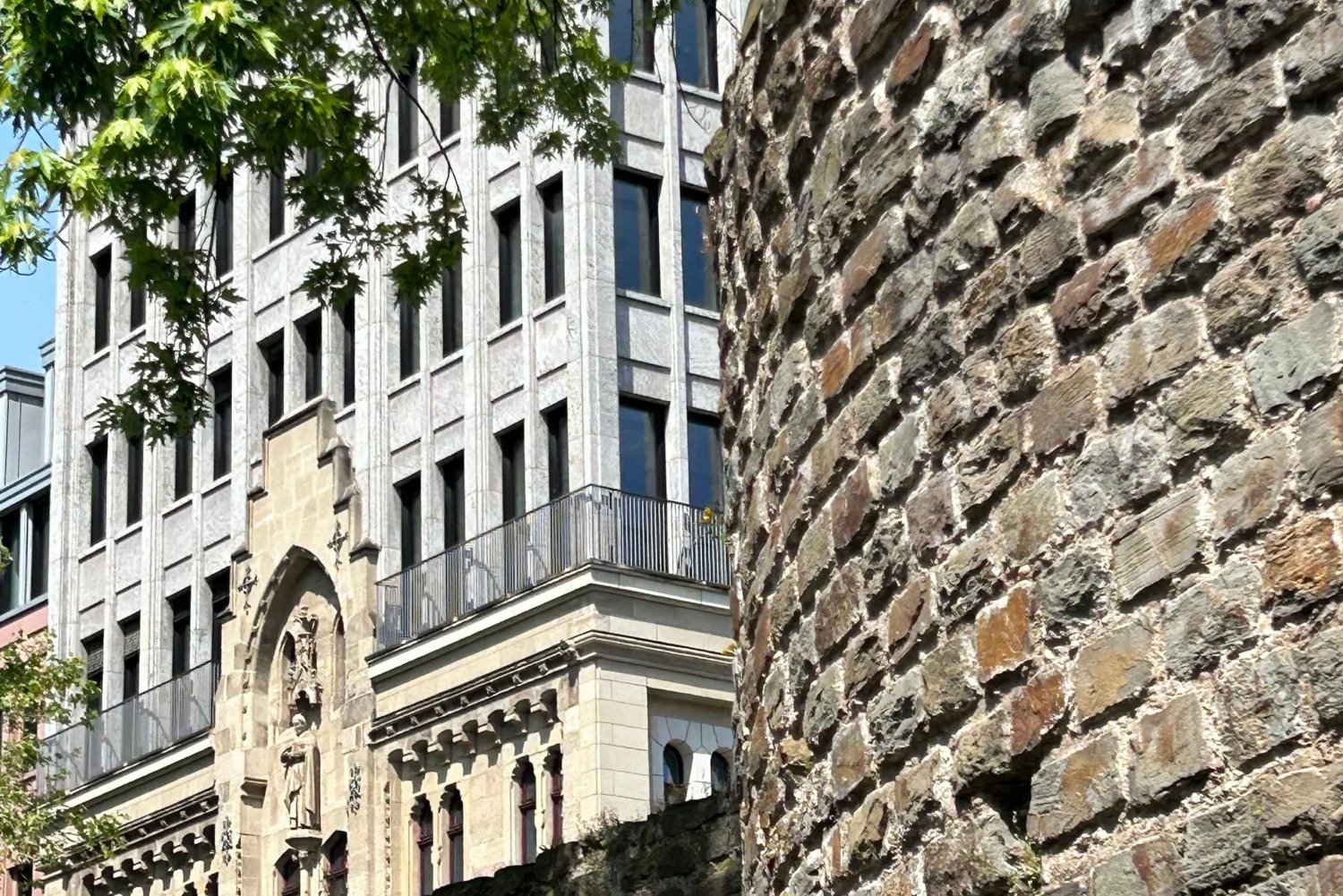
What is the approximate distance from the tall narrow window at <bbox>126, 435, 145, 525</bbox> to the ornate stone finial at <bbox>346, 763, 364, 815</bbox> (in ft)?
30.3

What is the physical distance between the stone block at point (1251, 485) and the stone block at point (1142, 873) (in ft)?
2.49

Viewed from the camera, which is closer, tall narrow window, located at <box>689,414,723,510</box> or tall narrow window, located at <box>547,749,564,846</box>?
tall narrow window, located at <box>547,749,564,846</box>

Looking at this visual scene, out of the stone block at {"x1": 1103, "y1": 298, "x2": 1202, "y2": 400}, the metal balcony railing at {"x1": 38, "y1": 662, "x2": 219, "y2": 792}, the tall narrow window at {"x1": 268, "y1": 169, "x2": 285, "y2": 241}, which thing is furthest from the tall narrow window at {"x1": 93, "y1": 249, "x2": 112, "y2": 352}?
the stone block at {"x1": 1103, "y1": 298, "x2": 1202, "y2": 400}

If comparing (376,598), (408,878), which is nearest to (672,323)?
(376,598)

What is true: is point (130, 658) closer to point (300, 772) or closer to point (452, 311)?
point (300, 772)

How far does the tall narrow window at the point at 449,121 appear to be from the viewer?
3741 centimetres

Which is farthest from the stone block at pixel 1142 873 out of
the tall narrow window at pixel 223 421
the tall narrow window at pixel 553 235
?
the tall narrow window at pixel 223 421

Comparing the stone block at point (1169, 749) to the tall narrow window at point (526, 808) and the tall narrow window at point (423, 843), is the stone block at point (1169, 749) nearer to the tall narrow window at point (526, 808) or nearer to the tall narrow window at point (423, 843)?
the tall narrow window at point (526, 808)

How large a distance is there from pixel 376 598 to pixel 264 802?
4.32 metres

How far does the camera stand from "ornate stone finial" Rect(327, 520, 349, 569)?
38000 millimetres

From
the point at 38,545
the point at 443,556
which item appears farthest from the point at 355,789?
the point at 38,545

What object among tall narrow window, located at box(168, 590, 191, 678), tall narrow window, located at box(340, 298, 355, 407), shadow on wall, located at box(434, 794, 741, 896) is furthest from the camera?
tall narrow window, located at box(168, 590, 191, 678)

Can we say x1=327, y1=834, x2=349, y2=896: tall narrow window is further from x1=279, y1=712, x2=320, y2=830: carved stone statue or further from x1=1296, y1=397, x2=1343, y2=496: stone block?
x1=1296, y1=397, x2=1343, y2=496: stone block

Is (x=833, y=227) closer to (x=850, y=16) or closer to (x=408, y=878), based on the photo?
(x=850, y=16)
